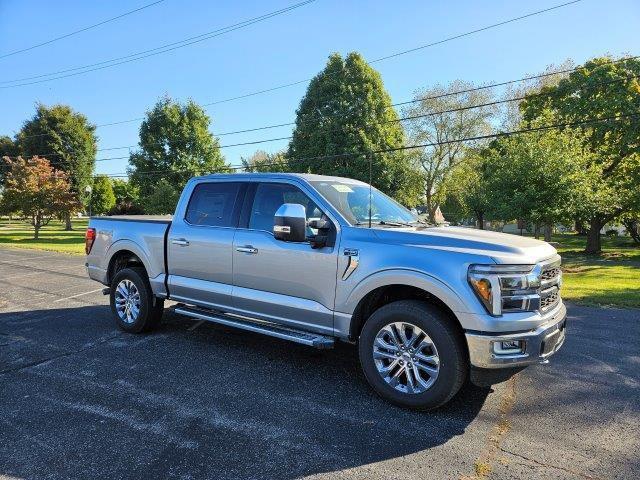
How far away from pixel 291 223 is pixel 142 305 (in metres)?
2.87

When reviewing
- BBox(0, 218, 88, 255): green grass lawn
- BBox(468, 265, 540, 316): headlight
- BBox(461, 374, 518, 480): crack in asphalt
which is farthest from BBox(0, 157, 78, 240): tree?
BBox(468, 265, 540, 316): headlight

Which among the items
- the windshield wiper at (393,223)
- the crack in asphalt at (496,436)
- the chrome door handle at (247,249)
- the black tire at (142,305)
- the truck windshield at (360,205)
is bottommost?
the crack in asphalt at (496,436)

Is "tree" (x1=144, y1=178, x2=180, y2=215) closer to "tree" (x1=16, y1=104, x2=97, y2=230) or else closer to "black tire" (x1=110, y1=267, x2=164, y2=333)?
"tree" (x1=16, y1=104, x2=97, y2=230)

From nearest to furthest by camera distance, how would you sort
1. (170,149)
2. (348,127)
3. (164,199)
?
(348,127), (164,199), (170,149)

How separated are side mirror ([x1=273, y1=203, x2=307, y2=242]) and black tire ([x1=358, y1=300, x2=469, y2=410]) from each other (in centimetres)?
98

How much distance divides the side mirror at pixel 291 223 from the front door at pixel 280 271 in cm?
29

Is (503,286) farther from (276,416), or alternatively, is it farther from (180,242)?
(180,242)

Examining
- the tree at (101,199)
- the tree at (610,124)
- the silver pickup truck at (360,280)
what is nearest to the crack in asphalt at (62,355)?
the silver pickup truck at (360,280)

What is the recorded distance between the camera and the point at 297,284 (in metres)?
4.55

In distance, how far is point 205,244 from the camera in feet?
17.5

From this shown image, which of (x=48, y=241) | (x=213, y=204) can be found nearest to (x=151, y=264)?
(x=213, y=204)

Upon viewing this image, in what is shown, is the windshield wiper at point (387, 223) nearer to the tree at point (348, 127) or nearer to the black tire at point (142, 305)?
the black tire at point (142, 305)

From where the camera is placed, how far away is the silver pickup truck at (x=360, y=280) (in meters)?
3.63

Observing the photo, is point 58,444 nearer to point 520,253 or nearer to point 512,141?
point 520,253
